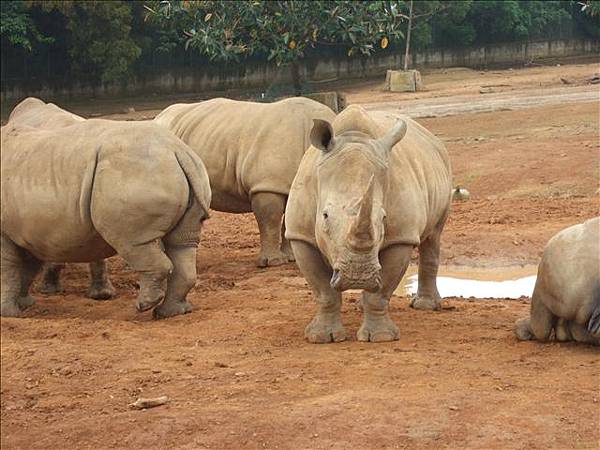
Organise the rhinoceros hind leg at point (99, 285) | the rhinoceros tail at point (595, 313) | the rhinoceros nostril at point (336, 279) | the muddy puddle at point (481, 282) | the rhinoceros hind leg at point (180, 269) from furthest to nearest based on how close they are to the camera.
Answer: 1. the muddy puddle at point (481, 282)
2. the rhinoceros hind leg at point (99, 285)
3. the rhinoceros hind leg at point (180, 269)
4. the rhinoceros tail at point (595, 313)
5. the rhinoceros nostril at point (336, 279)

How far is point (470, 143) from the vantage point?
19906mm

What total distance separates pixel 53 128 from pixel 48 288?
1458mm

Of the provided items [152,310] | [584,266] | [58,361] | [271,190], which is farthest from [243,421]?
[271,190]

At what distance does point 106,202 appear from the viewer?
27.1ft

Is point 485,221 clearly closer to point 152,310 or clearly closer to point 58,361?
point 152,310

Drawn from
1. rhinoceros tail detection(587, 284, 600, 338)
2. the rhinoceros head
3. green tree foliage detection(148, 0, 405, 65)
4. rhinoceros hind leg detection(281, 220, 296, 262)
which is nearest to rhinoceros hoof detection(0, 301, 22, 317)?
the rhinoceros head

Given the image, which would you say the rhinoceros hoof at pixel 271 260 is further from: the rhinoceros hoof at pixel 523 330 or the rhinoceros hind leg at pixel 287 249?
the rhinoceros hoof at pixel 523 330

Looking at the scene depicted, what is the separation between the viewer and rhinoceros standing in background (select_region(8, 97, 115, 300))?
9.84 meters

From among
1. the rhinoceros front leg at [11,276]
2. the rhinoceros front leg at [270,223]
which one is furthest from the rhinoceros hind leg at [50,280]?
the rhinoceros front leg at [270,223]

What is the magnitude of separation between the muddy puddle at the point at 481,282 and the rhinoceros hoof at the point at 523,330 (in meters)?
2.44

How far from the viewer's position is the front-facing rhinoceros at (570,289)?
719cm

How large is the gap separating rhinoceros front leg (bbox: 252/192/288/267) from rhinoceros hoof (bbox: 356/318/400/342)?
3.43 m

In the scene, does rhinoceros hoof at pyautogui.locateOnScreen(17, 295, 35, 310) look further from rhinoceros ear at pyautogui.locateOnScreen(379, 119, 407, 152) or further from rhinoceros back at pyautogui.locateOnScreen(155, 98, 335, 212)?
rhinoceros ear at pyautogui.locateOnScreen(379, 119, 407, 152)

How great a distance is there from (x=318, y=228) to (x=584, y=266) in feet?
5.20
